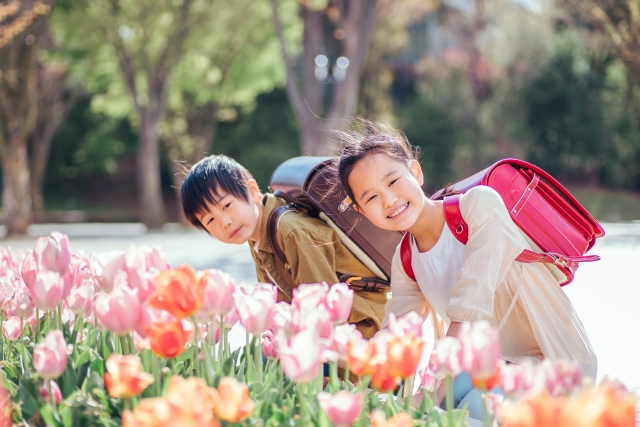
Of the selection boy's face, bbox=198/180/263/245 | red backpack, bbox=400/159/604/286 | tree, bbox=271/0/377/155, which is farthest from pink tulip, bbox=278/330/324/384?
tree, bbox=271/0/377/155

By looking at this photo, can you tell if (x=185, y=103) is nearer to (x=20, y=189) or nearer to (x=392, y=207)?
(x=20, y=189)

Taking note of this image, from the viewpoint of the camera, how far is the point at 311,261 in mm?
2920

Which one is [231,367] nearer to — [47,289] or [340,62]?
[47,289]

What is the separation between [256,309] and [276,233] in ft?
4.31

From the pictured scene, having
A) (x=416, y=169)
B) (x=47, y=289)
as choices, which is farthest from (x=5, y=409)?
(x=416, y=169)

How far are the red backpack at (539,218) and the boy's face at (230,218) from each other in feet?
2.11

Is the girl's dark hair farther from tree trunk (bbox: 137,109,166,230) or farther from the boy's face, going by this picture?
tree trunk (bbox: 137,109,166,230)

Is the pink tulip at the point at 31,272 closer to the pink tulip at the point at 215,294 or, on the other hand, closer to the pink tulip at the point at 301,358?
the pink tulip at the point at 215,294

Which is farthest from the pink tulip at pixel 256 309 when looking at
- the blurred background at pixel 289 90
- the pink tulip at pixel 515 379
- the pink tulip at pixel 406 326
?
the blurred background at pixel 289 90

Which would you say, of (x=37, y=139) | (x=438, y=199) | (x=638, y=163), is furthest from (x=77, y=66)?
(x=438, y=199)

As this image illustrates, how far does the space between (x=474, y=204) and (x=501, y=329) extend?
1.41ft

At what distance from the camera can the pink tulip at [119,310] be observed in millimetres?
1688

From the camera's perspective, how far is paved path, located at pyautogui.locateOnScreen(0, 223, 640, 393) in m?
4.44

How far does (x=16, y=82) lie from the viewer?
1755cm
